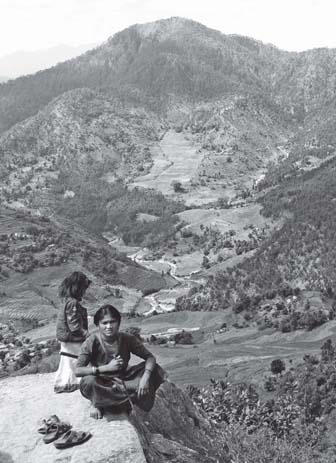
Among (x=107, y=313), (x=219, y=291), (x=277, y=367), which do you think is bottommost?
(x=219, y=291)

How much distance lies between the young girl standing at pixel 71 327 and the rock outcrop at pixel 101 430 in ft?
1.02

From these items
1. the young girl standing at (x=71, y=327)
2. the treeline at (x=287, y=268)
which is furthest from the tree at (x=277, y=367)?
the young girl standing at (x=71, y=327)

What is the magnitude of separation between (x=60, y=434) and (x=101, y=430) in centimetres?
72


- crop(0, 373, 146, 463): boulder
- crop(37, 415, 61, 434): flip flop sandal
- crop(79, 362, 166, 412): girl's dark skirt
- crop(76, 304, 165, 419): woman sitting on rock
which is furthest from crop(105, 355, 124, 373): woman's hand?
crop(37, 415, 61, 434): flip flop sandal

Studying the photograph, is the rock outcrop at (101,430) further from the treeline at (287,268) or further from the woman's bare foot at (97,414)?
the treeline at (287,268)

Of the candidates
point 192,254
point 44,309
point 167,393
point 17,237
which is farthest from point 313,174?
point 167,393

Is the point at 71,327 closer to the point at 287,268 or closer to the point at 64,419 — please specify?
the point at 64,419

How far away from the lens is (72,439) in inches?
389

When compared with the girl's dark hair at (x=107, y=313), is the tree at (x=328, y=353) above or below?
below

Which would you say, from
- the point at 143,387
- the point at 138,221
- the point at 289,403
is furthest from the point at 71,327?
the point at 138,221

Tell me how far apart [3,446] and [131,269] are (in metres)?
117

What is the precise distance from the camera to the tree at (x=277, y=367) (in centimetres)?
5575

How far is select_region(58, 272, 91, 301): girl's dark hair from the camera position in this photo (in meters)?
12.3

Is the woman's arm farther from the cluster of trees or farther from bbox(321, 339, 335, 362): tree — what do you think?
bbox(321, 339, 335, 362): tree
